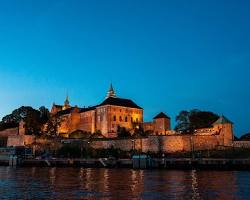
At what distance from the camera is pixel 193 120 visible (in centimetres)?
8762

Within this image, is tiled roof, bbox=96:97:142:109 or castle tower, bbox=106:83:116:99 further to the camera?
castle tower, bbox=106:83:116:99

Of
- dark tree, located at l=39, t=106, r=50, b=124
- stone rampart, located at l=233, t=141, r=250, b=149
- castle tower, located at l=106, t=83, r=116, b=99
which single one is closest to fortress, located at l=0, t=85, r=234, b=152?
castle tower, located at l=106, t=83, r=116, b=99

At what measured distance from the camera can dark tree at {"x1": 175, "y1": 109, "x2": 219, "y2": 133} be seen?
86.5 metres

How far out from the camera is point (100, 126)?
10062cm

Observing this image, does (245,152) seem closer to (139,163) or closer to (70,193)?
(139,163)

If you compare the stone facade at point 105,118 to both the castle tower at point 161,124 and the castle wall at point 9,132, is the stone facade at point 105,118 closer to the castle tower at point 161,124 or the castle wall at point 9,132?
the castle tower at point 161,124

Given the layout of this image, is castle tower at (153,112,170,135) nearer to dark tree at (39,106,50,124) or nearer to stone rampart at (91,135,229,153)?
stone rampart at (91,135,229,153)

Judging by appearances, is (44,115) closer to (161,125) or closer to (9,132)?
(9,132)

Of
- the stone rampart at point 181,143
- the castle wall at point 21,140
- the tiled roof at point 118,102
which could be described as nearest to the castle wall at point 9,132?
the castle wall at point 21,140

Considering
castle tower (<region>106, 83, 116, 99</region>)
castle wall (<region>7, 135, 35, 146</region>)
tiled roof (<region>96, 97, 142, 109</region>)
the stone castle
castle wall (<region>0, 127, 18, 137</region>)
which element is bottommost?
castle wall (<region>7, 135, 35, 146</region>)

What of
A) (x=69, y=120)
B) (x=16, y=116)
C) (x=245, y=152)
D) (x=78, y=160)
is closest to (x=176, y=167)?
(x=245, y=152)

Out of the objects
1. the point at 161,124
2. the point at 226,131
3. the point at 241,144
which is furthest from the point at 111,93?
the point at 241,144

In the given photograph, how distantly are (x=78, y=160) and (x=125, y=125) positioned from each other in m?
32.0

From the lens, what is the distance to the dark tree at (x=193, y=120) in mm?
86500
